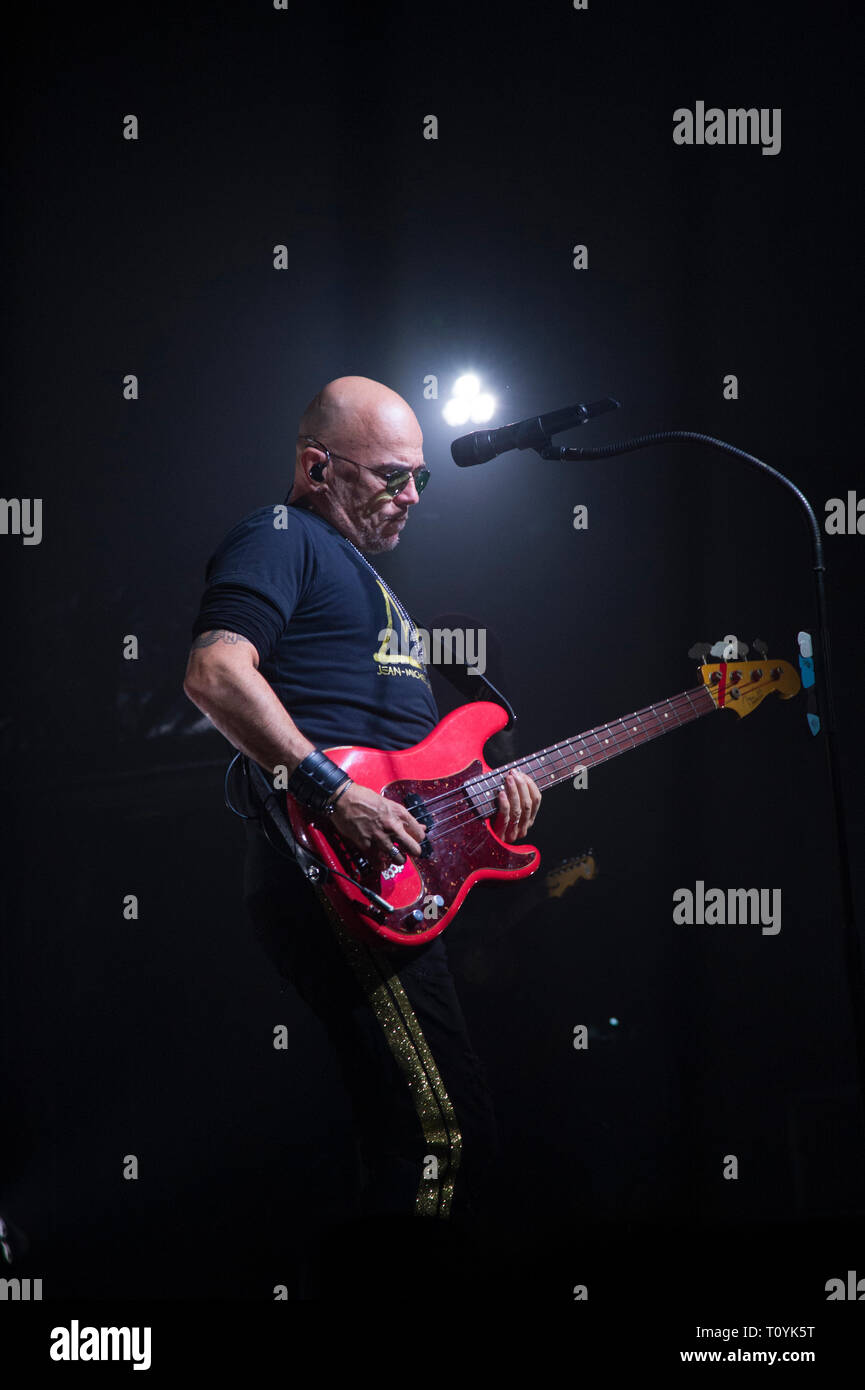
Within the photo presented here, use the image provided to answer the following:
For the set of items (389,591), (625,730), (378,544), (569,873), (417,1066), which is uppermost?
(378,544)

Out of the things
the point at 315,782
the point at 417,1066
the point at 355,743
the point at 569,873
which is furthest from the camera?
the point at 569,873

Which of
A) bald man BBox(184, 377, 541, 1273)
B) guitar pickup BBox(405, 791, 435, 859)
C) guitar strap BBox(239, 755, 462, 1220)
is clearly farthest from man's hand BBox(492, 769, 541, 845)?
guitar strap BBox(239, 755, 462, 1220)

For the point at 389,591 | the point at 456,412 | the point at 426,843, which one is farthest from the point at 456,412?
the point at 426,843

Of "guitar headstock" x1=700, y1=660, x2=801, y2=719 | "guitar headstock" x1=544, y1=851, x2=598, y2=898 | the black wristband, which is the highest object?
"guitar headstock" x1=700, y1=660, x2=801, y2=719

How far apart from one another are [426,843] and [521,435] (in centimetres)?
108

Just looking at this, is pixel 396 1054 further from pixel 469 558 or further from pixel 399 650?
pixel 469 558

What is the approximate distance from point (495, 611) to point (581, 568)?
0.93 feet

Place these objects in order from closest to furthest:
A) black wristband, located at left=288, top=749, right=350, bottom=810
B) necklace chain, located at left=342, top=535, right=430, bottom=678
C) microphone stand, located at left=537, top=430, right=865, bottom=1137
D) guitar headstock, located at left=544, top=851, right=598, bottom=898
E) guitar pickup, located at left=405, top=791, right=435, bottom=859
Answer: black wristband, located at left=288, top=749, right=350, bottom=810, guitar pickup, located at left=405, top=791, right=435, bottom=859, microphone stand, located at left=537, top=430, right=865, bottom=1137, necklace chain, located at left=342, top=535, right=430, bottom=678, guitar headstock, located at left=544, top=851, right=598, bottom=898

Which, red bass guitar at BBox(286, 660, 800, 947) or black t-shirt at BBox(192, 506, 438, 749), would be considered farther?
black t-shirt at BBox(192, 506, 438, 749)

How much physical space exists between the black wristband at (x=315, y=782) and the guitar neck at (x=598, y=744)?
38cm

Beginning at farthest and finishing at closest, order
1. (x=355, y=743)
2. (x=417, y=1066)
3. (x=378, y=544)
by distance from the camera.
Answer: (x=378, y=544) → (x=355, y=743) → (x=417, y=1066)

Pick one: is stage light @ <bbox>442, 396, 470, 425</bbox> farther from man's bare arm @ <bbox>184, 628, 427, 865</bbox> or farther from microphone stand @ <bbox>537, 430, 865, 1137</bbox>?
man's bare arm @ <bbox>184, 628, 427, 865</bbox>

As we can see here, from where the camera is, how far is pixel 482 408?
9.07ft

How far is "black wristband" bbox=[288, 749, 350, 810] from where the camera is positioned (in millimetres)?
2100
